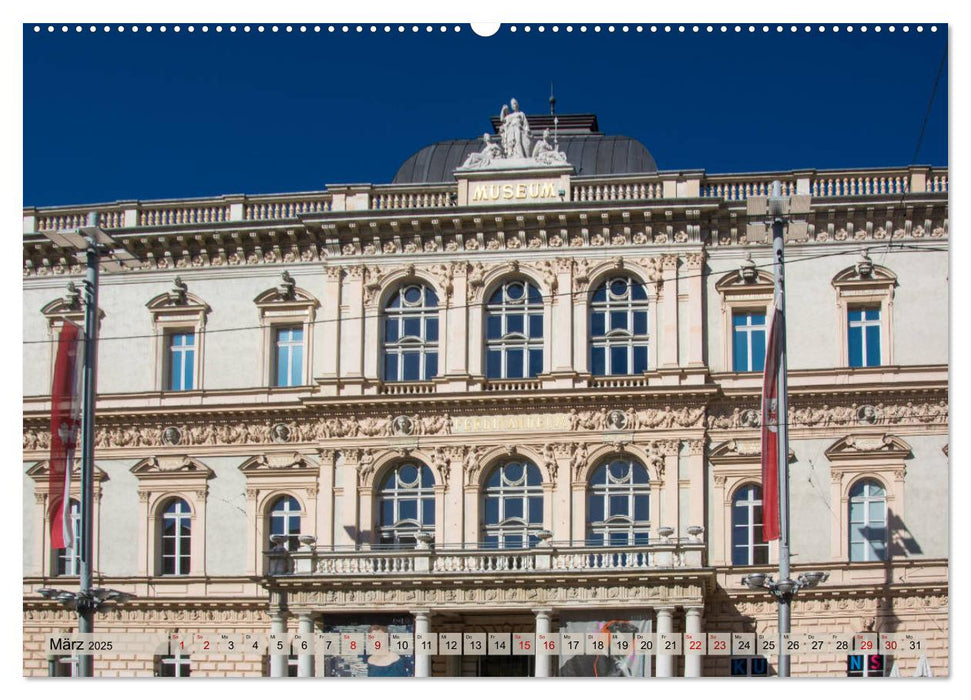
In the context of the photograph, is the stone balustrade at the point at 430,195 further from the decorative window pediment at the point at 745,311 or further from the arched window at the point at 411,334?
the arched window at the point at 411,334

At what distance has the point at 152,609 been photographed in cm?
3228

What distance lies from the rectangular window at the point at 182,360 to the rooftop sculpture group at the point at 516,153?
6.53 m

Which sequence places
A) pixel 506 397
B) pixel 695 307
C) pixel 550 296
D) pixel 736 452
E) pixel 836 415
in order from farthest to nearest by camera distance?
pixel 550 296 → pixel 695 307 → pixel 506 397 → pixel 736 452 → pixel 836 415

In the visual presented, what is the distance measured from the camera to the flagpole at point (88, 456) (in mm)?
24438

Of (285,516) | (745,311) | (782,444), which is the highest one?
(745,311)

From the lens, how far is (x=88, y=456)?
25.3 m

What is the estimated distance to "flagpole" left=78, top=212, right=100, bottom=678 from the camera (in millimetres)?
24438

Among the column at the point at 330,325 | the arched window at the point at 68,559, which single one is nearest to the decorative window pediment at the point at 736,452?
the column at the point at 330,325

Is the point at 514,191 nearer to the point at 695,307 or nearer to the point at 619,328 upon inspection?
the point at 619,328

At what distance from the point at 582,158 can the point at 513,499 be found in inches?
302

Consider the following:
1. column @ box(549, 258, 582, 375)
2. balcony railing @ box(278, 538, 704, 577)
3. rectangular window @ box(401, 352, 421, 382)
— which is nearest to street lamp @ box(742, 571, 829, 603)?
balcony railing @ box(278, 538, 704, 577)

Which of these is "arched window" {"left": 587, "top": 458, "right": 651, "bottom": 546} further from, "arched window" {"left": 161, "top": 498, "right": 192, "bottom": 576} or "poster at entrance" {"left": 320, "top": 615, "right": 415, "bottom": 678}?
"arched window" {"left": 161, "top": 498, "right": 192, "bottom": 576}

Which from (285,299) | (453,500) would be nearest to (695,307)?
(453,500)

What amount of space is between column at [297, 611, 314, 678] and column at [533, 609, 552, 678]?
11.9 ft
